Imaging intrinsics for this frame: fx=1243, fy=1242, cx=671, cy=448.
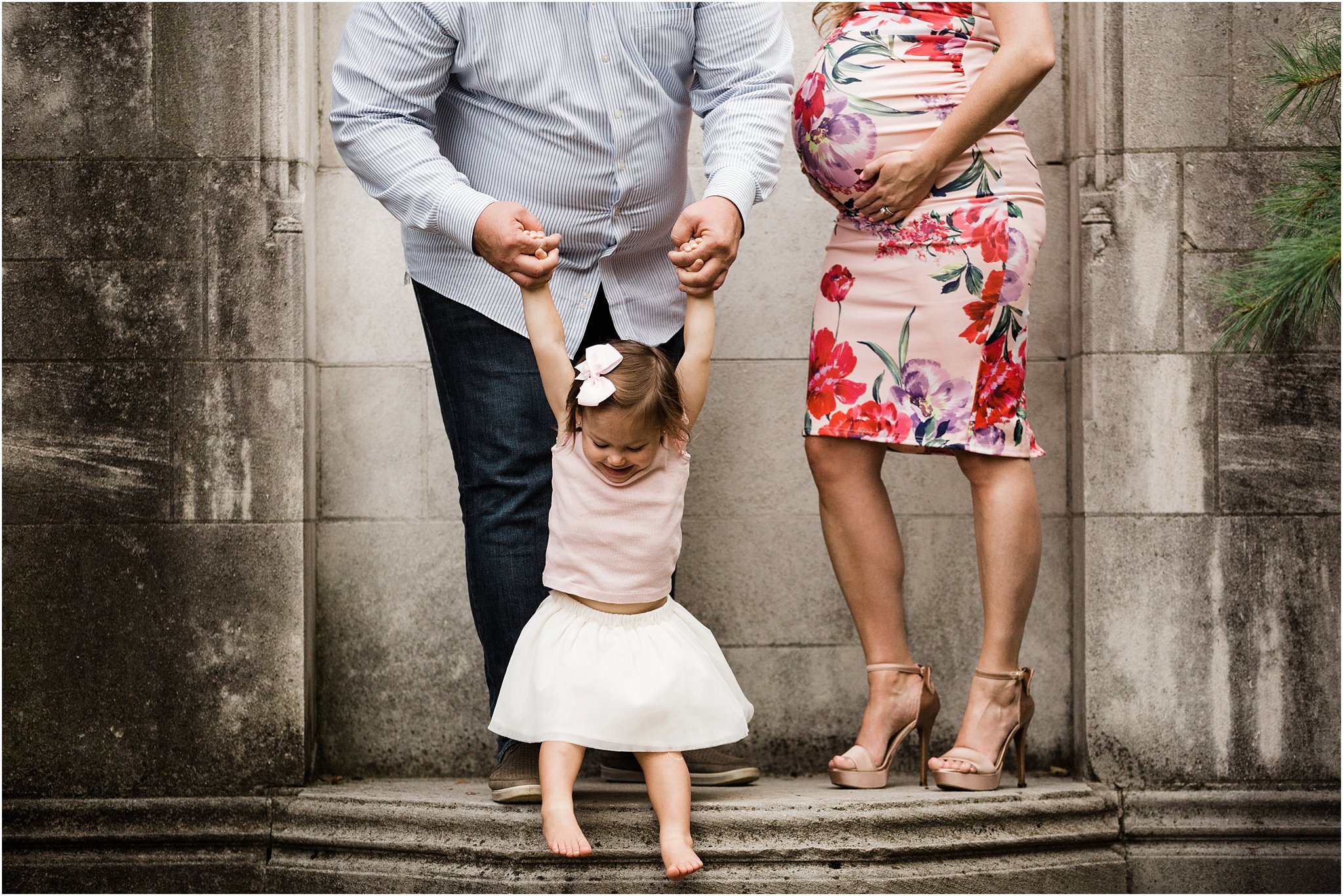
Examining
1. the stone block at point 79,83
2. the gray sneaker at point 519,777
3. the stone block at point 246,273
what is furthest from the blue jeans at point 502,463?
the stone block at point 79,83

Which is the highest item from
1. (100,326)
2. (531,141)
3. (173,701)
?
(531,141)

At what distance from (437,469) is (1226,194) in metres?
2.18

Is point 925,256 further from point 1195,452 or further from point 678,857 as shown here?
point 678,857

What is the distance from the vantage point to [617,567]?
2.55 meters

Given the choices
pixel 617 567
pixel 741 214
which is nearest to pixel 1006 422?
pixel 741 214

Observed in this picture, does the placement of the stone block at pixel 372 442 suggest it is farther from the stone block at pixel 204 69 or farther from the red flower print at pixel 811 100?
the red flower print at pixel 811 100

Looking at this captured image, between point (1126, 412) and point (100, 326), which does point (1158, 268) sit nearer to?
point (1126, 412)

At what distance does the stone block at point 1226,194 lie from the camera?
3.14 meters

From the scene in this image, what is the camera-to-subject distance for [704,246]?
2.46 m

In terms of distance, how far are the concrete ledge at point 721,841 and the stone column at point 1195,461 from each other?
0.08m

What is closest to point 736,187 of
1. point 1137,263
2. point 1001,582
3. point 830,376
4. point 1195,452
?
point 830,376

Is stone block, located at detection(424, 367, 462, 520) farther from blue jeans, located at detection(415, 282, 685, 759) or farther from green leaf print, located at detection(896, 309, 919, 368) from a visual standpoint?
green leaf print, located at detection(896, 309, 919, 368)

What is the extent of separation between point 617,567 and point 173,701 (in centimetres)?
133

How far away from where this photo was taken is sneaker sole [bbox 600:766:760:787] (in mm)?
2863
